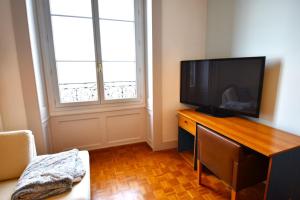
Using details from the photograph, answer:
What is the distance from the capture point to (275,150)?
1239 mm

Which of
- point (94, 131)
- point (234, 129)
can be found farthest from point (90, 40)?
point (234, 129)

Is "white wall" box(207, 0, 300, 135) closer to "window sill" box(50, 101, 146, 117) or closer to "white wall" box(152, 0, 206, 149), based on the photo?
"white wall" box(152, 0, 206, 149)

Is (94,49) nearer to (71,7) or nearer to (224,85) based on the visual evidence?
(71,7)

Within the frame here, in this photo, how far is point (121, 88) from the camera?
2.74 m

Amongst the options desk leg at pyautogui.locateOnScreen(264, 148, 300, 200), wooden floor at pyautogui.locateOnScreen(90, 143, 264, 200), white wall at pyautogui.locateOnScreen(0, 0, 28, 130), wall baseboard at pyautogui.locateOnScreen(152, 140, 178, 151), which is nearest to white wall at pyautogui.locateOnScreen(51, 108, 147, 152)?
wooden floor at pyautogui.locateOnScreen(90, 143, 264, 200)

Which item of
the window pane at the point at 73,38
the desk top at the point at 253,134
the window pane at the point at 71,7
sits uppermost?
the window pane at the point at 71,7

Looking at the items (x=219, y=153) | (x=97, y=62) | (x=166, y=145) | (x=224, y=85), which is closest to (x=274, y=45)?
(x=224, y=85)

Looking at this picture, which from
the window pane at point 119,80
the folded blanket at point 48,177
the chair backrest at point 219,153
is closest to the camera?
the folded blanket at point 48,177

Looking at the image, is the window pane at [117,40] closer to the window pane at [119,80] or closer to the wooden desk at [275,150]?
the window pane at [119,80]

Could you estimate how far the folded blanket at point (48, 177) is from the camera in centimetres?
113

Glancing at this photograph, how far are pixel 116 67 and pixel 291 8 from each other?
220 centimetres

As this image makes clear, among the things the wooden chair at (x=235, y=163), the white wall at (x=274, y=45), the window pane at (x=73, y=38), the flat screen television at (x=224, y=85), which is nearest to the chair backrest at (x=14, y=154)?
the window pane at (x=73, y=38)

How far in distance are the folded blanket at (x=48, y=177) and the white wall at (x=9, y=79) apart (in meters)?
0.82

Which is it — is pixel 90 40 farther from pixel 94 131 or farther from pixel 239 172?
pixel 239 172
